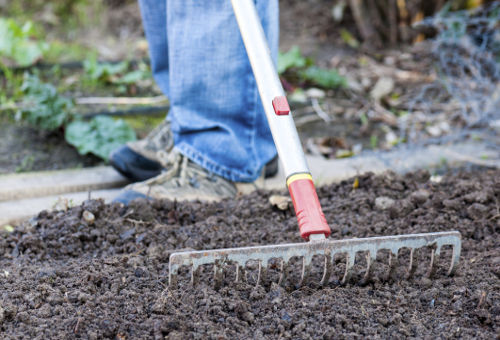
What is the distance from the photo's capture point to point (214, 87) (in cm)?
197

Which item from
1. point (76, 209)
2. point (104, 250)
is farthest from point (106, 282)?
point (76, 209)

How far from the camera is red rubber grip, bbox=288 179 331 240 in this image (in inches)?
51.5

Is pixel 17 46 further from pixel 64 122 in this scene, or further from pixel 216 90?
pixel 216 90

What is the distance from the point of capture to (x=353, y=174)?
2.23 metres

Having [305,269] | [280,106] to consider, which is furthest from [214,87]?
[305,269]

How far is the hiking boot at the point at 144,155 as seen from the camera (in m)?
2.12

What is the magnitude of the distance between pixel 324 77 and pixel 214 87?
149 cm

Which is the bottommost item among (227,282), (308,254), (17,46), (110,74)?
(227,282)

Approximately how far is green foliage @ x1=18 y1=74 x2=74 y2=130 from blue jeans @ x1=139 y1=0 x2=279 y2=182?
66cm

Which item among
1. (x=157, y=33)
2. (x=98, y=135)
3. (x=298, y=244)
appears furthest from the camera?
(x=98, y=135)

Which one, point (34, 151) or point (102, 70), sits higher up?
point (102, 70)

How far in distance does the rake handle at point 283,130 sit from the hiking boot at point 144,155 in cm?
72

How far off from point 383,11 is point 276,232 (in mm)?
2660

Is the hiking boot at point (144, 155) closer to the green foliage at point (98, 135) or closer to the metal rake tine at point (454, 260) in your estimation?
the green foliage at point (98, 135)
